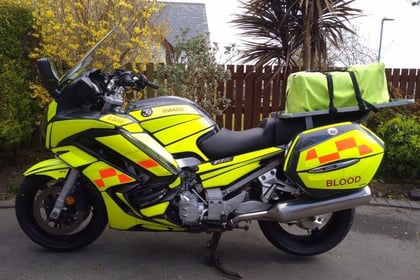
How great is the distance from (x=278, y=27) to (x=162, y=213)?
4135 mm

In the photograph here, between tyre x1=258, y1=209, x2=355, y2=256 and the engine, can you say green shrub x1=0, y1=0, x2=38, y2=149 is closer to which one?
the engine

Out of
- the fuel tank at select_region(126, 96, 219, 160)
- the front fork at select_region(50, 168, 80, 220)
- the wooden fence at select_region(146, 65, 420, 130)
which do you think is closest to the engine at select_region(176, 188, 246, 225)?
the fuel tank at select_region(126, 96, 219, 160)

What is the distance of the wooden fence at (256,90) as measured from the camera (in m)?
6.51

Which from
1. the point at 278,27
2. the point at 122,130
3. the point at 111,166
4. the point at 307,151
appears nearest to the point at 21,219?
the point at 111,166

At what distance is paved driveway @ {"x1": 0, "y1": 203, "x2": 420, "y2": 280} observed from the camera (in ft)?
10.0

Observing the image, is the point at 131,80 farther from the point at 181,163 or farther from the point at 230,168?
the point at 230,168

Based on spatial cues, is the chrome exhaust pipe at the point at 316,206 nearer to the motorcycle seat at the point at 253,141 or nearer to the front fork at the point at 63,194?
the motorcycle seat at the point at 253,141

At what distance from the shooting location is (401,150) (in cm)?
511

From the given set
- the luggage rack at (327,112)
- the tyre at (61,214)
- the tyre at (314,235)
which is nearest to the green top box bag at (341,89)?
the luggage rack at (327,112)

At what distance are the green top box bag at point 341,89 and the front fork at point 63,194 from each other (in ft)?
5.72

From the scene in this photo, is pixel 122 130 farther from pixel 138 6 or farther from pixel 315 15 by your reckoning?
pixel 315 15

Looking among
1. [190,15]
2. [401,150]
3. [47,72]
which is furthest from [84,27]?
[190,15]

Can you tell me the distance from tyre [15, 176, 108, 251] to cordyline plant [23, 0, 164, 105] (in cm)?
228

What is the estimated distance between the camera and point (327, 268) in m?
3.18
